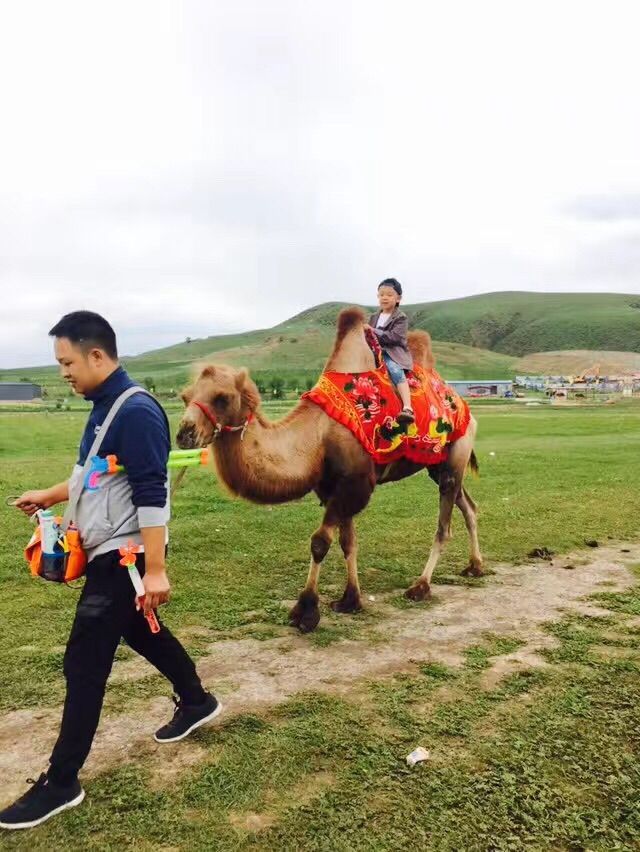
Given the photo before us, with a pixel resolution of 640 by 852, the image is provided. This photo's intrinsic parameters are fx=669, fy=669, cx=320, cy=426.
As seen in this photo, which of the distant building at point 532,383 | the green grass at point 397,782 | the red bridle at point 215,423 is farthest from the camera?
the distant building at point 532,383

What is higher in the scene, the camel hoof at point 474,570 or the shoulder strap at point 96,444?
the shoulder strap at point 96,444

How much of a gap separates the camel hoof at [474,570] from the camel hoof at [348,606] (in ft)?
5.55

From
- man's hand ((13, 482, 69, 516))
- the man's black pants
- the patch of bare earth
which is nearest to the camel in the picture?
man's hand ((13, 482, 69, 516))

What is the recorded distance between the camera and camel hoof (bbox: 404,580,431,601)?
6.36 meters

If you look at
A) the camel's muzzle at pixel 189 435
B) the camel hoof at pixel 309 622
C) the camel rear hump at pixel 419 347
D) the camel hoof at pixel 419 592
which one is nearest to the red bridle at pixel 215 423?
the camel's muzzle at pixel 189 435

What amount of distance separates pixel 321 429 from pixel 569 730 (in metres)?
2.99

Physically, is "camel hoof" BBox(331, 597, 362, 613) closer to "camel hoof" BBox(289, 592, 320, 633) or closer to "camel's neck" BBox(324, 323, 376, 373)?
"camel hoof" BBox(289, 592, 320, 633)

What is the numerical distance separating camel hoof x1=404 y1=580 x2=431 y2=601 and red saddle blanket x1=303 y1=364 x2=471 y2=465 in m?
1.22

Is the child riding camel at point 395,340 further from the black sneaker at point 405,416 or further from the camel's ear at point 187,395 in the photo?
the camel's ear at point 187,395

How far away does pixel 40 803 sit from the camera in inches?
120

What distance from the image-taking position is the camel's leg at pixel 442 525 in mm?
6396

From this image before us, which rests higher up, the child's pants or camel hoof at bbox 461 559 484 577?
the child's pants

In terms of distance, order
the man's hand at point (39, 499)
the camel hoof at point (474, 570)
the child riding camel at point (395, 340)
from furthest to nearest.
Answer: the camel hoof at point (474, 570)
the child riding camel at point (395, 340)
the man's hand at point (39, 499)

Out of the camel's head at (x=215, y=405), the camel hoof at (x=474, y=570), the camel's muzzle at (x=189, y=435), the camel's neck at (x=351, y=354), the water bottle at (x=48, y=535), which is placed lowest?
the camel hoof at (x=474, y=570)
